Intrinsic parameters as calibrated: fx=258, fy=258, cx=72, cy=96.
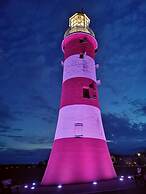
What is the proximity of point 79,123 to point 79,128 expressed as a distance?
300mm

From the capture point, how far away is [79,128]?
15.3 meters

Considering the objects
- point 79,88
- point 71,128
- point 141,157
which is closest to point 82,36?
point 79,88

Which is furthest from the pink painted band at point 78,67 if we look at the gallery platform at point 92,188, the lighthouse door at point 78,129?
the gallery platform at point 92,188

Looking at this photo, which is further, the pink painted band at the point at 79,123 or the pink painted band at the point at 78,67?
the pink painted band at the point at 78,67

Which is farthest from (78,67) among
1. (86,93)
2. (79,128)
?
(79,128)

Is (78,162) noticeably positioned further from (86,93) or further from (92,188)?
(86,93)

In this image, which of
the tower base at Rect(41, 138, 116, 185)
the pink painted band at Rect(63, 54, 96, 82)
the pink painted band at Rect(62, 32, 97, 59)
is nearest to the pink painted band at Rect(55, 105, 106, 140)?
the tower base at Rect(41, 138, 116, 185)

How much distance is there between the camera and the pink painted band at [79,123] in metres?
15.3

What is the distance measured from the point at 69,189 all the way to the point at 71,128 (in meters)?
3.58

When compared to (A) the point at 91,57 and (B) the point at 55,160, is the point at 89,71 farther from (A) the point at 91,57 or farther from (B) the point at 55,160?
(B) the point at 55,160

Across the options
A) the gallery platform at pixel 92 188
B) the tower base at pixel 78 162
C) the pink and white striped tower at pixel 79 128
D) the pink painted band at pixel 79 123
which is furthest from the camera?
the pink painted band at pixel 79 123

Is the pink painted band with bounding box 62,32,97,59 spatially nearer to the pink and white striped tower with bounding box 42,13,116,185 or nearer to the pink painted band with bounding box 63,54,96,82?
the pink and white striped tower with bounding box 42,13,116,185

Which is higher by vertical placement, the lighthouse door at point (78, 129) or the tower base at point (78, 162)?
the lighthouse door at point (78, 129)

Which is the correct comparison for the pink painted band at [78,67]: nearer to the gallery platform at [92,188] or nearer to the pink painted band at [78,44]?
the pink painted band at [78,44]
